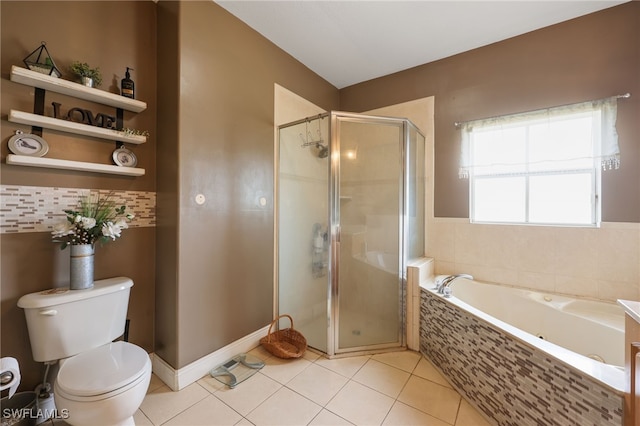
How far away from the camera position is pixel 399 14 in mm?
1974

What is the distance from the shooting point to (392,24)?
6.84 feet

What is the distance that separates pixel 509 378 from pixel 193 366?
6.36 ft

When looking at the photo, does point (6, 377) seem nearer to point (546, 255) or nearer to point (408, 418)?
point (408, 418)

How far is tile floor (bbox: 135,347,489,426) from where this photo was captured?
1.43 m

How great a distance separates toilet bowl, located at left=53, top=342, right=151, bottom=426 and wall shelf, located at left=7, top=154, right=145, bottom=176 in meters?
1.04

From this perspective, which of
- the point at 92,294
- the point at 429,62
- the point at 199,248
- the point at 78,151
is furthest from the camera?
the point at 429,62

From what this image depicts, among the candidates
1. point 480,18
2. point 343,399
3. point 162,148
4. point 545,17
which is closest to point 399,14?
point 480,18

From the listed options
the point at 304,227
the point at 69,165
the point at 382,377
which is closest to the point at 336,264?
the point at 304,227

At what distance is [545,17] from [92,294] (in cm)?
373

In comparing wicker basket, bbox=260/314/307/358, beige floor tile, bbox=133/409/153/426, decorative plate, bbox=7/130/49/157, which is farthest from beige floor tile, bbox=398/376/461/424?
decorative plate, bbox=7/130/49/157

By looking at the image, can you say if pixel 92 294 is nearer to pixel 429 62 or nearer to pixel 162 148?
pixel 162 148

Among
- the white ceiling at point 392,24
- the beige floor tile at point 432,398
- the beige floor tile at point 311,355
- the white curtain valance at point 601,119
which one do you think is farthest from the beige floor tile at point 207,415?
the white curtain valance at point 601,119

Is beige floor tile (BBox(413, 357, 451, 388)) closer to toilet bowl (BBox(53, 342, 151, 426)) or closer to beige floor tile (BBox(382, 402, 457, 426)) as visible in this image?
beige floor tile (BBox(382, 402, 457, 426))

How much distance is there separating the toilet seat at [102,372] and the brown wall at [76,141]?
13.4 inches
